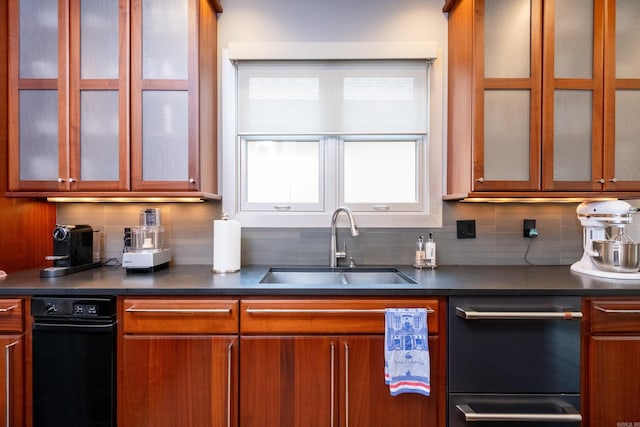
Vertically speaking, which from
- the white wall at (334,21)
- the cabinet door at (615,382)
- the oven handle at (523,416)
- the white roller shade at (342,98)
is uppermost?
the white wall at (334,21)

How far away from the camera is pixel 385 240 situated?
2068mm

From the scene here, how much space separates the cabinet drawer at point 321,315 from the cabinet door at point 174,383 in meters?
0.15

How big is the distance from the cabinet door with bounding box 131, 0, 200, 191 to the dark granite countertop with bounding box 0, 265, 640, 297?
0.52 meters

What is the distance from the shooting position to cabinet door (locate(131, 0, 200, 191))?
67.9 inches

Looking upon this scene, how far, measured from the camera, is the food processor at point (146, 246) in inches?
67.6

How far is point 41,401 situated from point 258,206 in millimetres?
1387

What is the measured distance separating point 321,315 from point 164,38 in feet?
5.50

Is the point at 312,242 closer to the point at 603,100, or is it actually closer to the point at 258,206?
the point at 258,206

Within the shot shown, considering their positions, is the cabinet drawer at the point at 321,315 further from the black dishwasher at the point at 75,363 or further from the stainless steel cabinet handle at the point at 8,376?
the stainless steel cabinet handle at the point at 8,376

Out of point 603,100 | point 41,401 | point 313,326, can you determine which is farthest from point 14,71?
point 603,100

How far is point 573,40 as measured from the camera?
1711mm

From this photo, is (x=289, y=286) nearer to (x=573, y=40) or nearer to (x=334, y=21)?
(x=334, y=21)

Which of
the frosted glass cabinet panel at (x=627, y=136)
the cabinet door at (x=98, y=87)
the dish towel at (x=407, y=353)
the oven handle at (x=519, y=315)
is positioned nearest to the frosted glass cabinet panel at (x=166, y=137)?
the cabinet door at (x=98, y=87)

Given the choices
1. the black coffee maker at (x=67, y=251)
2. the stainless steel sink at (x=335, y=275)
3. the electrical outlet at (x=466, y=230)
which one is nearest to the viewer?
the black coffee maker at (x=67, y=251)
